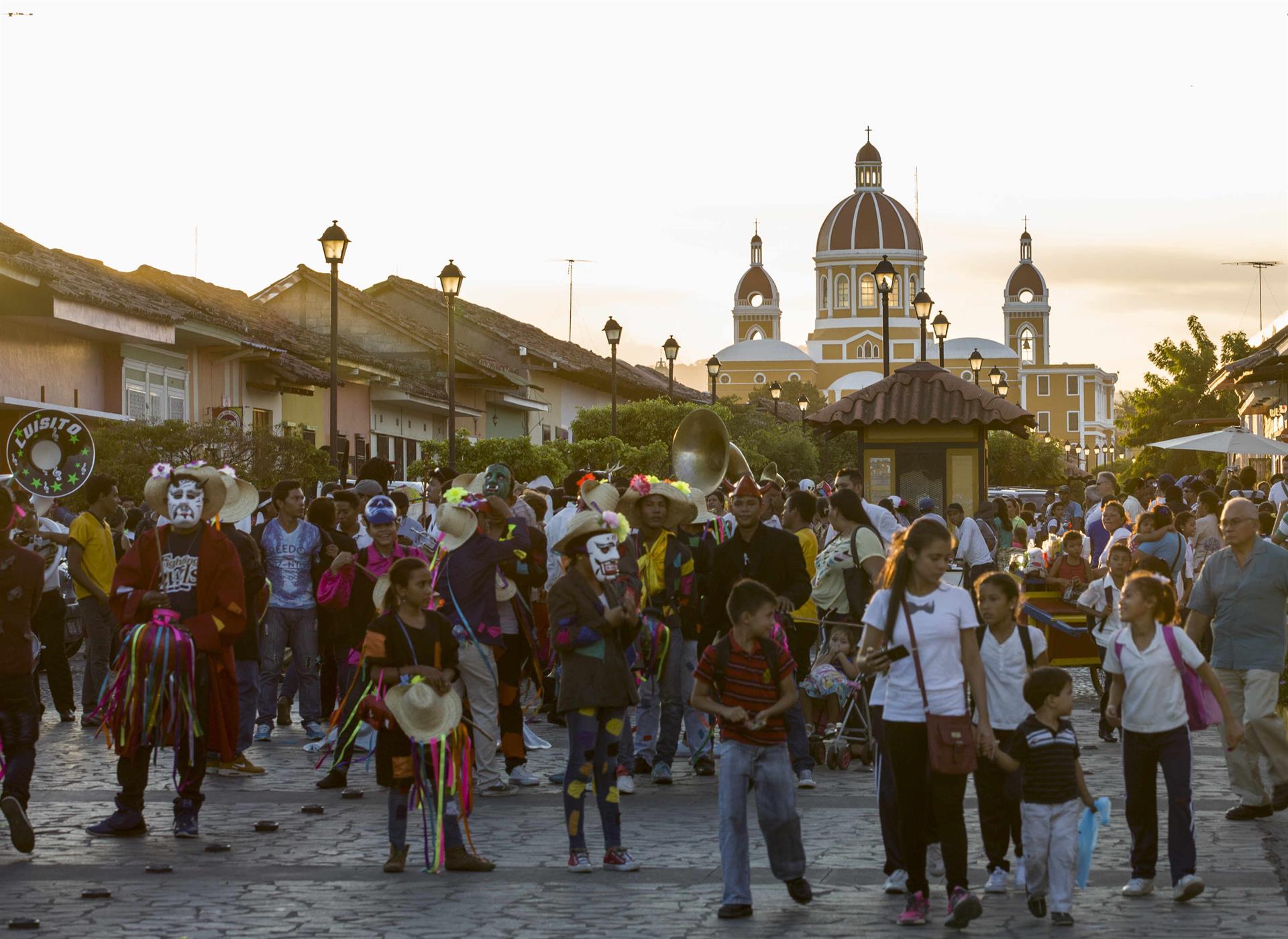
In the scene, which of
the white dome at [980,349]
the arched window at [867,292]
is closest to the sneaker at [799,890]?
the white dome at [980,349]

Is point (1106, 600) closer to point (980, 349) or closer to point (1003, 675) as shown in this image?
point (1003, 675)

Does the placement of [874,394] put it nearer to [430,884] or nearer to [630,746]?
[630,746]

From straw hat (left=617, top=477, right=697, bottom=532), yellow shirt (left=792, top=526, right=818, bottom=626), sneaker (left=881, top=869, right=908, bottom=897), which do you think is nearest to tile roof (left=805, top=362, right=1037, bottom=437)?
yellow shirt (left=792, top=526, right=818, bottom=626)

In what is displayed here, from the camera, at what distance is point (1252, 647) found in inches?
403

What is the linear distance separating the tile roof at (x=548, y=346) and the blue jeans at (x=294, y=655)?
42578mm

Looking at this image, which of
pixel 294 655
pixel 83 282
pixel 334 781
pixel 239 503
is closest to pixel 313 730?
pixel 294 655

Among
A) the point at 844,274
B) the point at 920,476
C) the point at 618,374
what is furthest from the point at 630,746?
→ the point at 844,274

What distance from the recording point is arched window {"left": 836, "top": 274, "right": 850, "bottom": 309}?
645 ft

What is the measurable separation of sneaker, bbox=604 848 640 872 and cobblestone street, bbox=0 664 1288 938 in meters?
0.07

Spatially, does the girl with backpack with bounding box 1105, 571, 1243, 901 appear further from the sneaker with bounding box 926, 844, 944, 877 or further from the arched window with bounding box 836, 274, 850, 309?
the arched window with bounding box 836, 274, 850, 309

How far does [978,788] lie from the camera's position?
26.5 ft

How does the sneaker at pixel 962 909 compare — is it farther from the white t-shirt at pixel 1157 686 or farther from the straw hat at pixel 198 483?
the straw hat at pixel 198 483

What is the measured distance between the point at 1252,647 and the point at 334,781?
5226 mm

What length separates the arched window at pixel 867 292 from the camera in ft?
642
